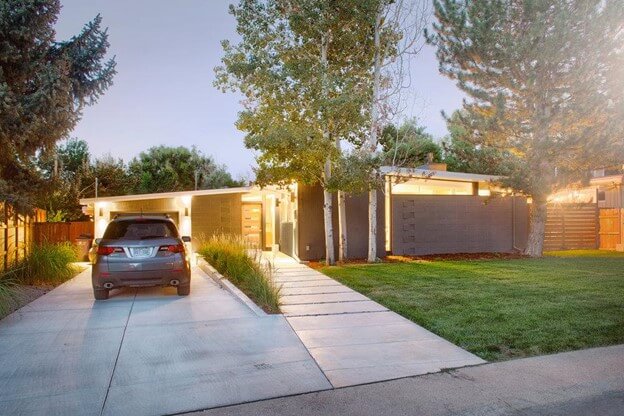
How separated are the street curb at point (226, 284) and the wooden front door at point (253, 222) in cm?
505

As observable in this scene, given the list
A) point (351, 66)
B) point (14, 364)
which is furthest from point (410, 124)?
point (14, 364)

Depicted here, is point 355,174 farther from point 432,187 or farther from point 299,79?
point 432,187

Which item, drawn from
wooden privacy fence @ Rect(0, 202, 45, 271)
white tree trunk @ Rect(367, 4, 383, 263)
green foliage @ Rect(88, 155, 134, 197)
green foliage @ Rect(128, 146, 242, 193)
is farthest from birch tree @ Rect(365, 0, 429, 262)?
green foliage @ Rect(128, 146, 242, 193)

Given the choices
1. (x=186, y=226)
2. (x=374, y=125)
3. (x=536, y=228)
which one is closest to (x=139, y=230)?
(x=374, y=125)

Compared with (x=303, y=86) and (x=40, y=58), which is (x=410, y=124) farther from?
(x=40, y=58)

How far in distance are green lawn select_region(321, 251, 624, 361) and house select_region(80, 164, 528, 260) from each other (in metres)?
2.31

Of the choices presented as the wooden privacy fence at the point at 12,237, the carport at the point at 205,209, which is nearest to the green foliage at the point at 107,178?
the carport at the point at 205,209

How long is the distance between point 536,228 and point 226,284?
1081 cm

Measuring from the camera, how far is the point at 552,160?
1512 centimetres

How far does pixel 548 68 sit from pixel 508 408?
13.4 meters

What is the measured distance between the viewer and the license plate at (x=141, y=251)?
8.74 m

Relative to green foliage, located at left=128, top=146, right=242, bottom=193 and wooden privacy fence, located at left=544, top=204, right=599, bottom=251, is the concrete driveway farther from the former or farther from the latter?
green foliage, located at left=128, top=146, right=242, bottom=193

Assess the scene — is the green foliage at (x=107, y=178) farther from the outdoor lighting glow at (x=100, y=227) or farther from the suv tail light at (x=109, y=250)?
the suv tail light at (x=109, y=250)

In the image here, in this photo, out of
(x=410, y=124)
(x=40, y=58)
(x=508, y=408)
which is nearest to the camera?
(x=508, y=408)
